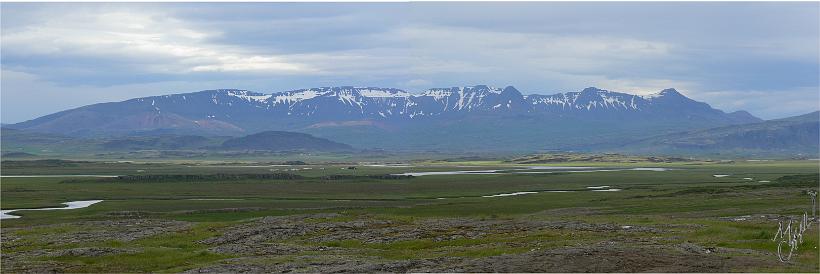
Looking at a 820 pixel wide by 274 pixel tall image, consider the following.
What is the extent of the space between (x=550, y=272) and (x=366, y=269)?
8.82 metres

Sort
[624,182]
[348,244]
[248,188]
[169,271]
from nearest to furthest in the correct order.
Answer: [169,271], [348,244], [248,188], [624,182]

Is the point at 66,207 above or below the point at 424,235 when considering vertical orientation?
below

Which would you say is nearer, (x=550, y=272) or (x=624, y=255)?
(x=550, y=272)

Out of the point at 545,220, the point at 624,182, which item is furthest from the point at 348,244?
the point at 624,182

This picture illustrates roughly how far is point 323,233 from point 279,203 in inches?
2026

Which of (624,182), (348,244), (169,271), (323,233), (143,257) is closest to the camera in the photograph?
(169,271)

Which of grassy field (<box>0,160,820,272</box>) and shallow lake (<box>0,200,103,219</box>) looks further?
shallow lake (<box>0,200,103,219</box>)

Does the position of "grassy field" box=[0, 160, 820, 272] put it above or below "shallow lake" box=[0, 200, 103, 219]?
above

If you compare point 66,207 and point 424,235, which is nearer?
point 424,235

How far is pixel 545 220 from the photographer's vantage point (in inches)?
2606

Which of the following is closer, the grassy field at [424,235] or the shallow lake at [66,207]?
the grassy field at [424,235]

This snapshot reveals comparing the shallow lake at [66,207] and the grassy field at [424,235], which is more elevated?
the grassy field at [424,235]

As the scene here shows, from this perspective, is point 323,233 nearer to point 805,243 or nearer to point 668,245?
point 668,245

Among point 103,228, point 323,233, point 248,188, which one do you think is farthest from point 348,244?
point 248,188
